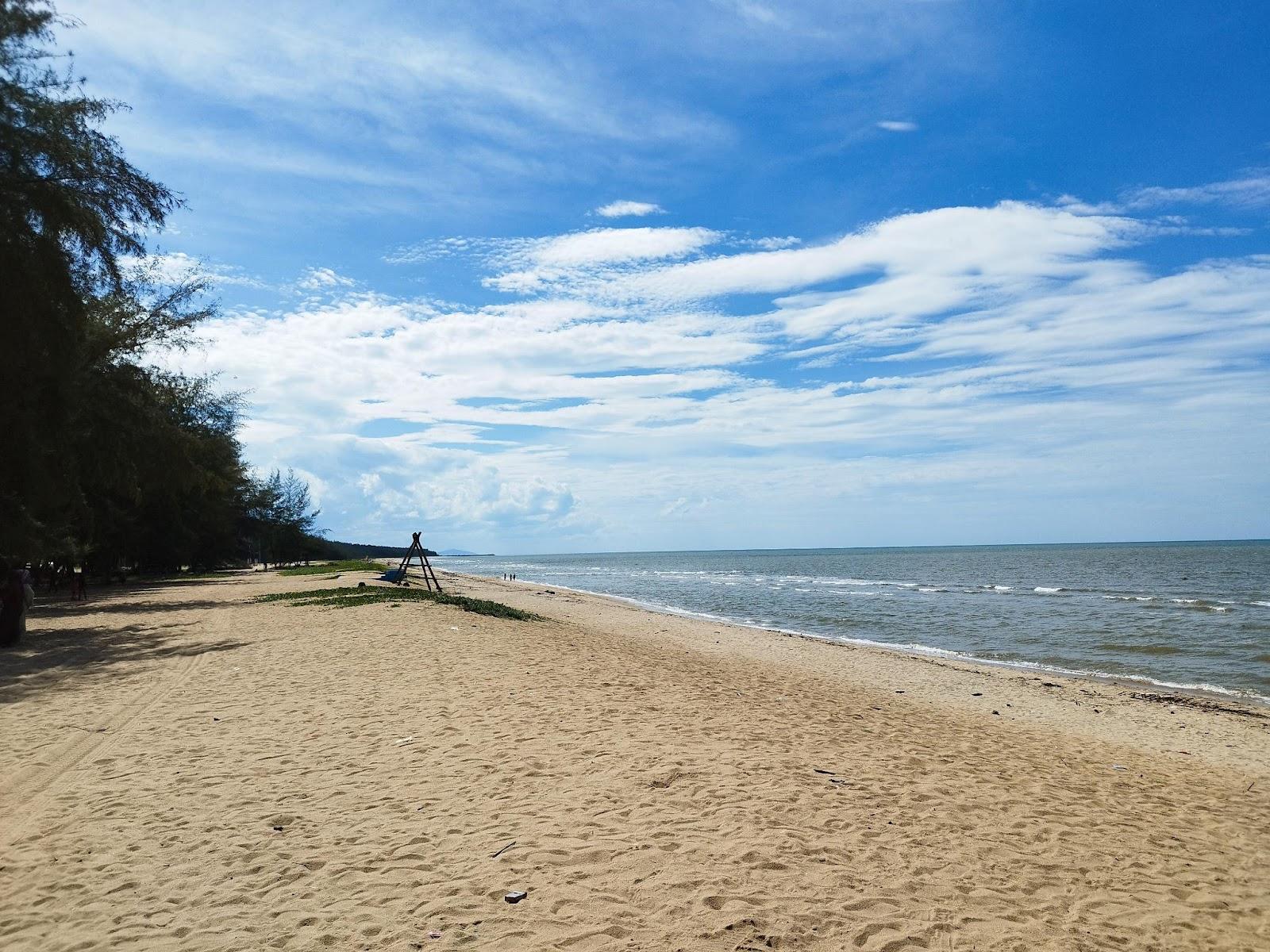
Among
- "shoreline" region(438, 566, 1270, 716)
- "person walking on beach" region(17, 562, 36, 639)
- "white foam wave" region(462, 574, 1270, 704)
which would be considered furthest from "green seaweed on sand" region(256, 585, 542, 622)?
"white foam wave" region(462, 574, 1270, 704)

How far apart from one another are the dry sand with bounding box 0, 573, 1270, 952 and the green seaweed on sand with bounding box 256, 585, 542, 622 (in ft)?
33.6

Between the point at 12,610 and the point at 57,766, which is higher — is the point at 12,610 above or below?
above

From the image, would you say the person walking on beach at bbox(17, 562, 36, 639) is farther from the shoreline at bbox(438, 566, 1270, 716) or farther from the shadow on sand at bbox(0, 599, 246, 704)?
the shoreline at bbox(438, 566, 1270, 716)

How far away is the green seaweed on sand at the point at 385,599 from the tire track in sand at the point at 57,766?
12009 mm

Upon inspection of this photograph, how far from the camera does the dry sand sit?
494 cm

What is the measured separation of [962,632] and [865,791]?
23068mm

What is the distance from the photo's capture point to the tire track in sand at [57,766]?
6539 mm

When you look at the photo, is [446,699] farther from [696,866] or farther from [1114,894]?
[1114,894]

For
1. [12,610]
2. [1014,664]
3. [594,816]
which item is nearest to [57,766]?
[594,816]

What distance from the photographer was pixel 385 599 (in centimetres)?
2511

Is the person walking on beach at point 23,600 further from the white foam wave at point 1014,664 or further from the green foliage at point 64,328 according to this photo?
the white foam wave at point 1014,664

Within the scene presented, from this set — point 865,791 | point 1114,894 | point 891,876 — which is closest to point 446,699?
point 865,791

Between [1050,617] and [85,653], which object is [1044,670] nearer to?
[1050,617]

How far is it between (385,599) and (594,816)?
20065 mm
